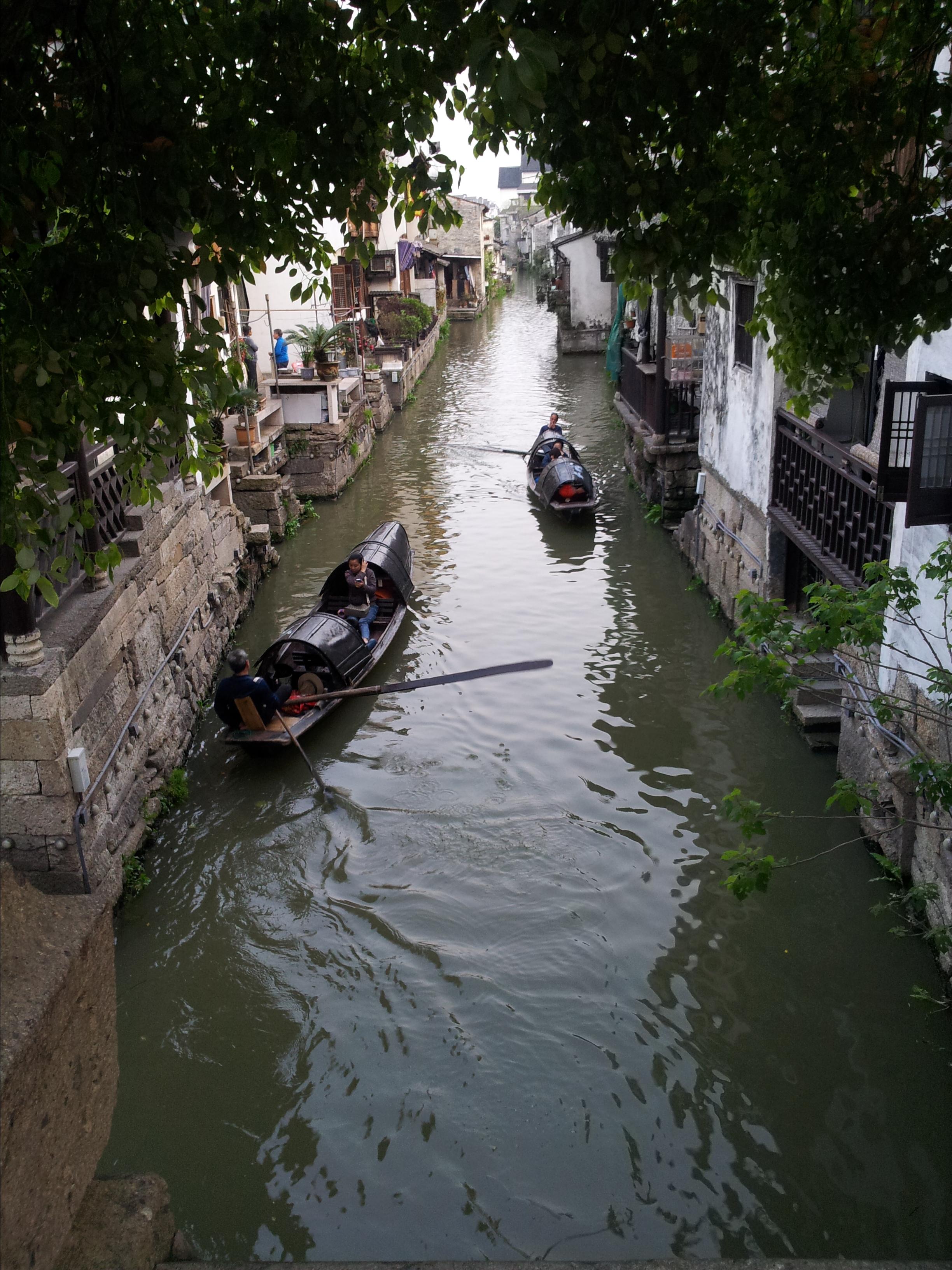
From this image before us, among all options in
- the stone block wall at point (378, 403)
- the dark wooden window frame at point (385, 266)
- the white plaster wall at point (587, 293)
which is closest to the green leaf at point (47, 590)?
the stone block wall at point (378, 403)

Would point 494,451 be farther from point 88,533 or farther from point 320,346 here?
point 88,533

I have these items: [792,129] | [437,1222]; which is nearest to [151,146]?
[792,129]

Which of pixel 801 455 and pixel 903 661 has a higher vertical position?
pixel 801 455

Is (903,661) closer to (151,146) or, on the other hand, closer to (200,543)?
(151,146)

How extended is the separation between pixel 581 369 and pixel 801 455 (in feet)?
88.1

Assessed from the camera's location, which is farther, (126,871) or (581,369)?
(581,369)

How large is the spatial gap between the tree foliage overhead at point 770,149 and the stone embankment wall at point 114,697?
403 cm

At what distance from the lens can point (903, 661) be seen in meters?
7.59

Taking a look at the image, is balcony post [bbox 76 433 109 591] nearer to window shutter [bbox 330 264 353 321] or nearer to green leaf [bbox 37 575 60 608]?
green leaf [bbox 37 575 60 608]

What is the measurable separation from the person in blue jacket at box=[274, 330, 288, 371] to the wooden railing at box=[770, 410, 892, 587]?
1334cm

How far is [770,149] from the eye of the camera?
465 centimetres

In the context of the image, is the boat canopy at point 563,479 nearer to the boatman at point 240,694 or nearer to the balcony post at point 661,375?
the balcony post at point 661,375

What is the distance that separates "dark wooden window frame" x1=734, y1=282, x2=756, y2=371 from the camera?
1223 centimetres

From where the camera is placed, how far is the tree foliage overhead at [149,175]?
363 centimetres
